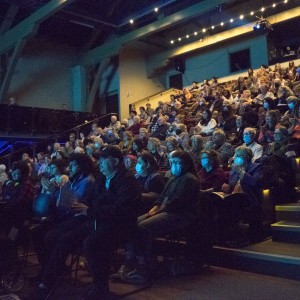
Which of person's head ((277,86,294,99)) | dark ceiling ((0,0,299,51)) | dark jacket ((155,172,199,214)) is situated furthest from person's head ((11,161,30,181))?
dark ceiling ((0,0,299,51))

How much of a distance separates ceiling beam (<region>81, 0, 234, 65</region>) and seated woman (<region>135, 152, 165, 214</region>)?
6839 mm

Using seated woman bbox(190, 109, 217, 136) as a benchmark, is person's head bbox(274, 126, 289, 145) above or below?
below

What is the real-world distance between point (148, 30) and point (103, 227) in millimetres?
9351

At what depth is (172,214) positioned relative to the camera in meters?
3.25

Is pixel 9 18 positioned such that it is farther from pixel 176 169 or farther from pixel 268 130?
pixel 176 169

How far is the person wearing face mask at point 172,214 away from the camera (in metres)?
3.16

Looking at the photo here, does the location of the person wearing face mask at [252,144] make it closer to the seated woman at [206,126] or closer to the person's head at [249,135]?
the person's head at [249,135]

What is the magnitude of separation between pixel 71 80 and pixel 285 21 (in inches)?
314

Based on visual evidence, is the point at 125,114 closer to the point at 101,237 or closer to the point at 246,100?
the point at 246,100

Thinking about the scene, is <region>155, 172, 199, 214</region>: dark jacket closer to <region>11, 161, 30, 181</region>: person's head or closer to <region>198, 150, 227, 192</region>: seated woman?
<region>198, 150, 227, 192</region>: seated woman

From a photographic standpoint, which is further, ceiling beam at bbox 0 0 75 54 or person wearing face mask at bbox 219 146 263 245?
ceiling beam at bbox 0 0 75 54

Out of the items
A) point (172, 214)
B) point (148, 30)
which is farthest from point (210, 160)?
point (148, 30)

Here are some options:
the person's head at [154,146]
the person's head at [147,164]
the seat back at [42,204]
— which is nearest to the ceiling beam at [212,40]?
the person's head at [154,146]

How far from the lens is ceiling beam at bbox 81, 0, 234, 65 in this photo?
32.2 ft
